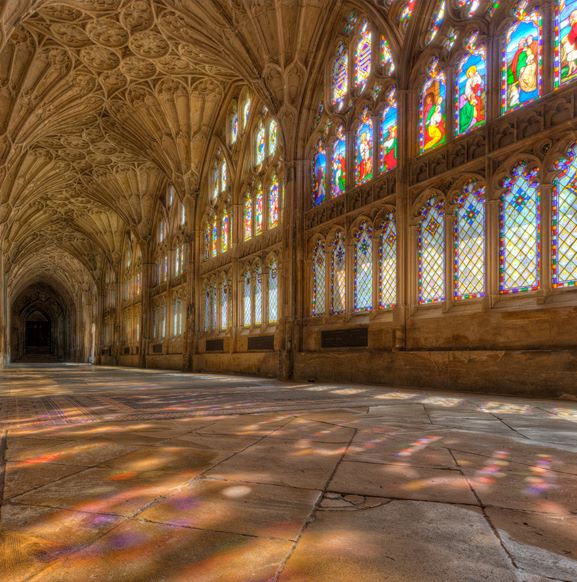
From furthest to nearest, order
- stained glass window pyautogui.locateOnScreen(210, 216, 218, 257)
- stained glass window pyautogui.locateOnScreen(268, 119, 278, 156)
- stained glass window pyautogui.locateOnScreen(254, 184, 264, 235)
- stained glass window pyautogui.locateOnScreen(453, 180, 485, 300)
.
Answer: stained glass window pyautogui.locateOnScreen(210, 216, 218, 257) < stained glass window pyautogui.locateOnScreen(254, 184, 264, 235) < stained glass window pyautogui.locateOnScreen(268, 119, 278, 156) < stained glass window pyautogui.locateOnScreen(453, 180, 485, 300)

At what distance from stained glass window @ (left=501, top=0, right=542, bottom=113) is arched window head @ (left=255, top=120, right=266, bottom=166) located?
9.88 metres

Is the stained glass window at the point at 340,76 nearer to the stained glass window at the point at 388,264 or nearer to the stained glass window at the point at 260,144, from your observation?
the stained glass window at the point at 260,144

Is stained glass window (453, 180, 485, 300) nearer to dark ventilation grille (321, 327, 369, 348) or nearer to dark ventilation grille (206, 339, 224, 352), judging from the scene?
dark ventilation grille (321, 327, 369, 348)

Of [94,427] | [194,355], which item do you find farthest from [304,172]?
[94,427]

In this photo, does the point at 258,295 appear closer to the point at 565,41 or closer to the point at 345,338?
the point at 345,338

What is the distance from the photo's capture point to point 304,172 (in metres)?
15.7

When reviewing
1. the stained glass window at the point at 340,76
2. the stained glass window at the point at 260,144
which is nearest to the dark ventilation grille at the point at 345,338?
the stained glass window at the point at 340,76

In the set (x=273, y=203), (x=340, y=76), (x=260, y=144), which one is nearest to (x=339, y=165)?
(x=340, y=76)

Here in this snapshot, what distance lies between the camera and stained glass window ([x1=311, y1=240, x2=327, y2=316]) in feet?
48.2

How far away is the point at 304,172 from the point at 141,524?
1447 cm

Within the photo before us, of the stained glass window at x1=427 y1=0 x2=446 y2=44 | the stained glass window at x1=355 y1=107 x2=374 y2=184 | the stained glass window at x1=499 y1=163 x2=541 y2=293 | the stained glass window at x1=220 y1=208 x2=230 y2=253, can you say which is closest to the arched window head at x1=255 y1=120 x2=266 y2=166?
the stained glass window at x1=220 y1=208 x2=230 y2=253

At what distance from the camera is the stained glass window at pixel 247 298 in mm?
19062

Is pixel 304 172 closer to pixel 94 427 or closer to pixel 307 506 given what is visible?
pixel 94 427

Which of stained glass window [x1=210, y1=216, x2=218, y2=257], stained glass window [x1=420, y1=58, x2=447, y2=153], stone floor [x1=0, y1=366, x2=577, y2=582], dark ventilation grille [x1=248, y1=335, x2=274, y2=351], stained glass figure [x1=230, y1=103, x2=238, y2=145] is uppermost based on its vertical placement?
stained glass figure [x1=230, y1=103, x2=238, y2=145]
